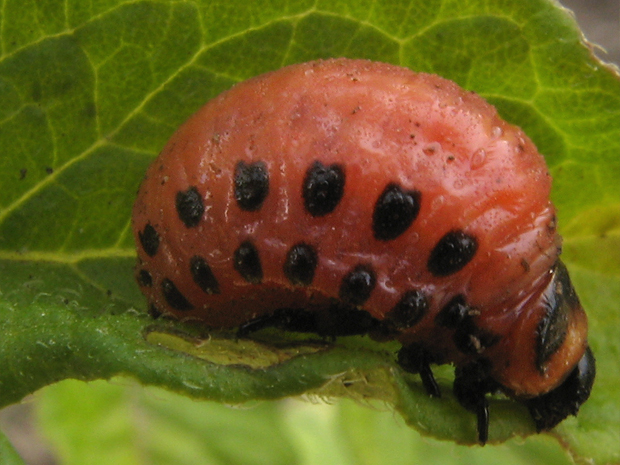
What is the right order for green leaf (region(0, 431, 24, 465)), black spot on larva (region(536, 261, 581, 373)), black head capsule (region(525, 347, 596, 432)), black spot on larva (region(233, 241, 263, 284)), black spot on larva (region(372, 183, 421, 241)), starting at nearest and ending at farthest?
green leaf (region(0, 431, 24, 465)) < black spot on larva (region(372, 183, 421, 241)) < black spot on larva (region(233, 241, 263, 284)) < black spot on larva (region(536, 261, 581, 373)) < black head capsule (region(525, 347, 596, 432))

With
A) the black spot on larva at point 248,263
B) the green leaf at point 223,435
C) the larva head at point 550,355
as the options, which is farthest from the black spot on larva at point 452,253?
the green leaf at point 223,435

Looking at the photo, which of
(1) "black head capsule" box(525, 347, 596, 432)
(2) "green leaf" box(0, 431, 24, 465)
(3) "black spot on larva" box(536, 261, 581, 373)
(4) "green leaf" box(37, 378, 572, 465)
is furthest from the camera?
(4) "green leaf" box(37, 378, 572, 465)

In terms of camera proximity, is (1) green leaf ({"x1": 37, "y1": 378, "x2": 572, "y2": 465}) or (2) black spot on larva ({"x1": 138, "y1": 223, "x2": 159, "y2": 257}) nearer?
(2) black spot on larva ({"x1": 138, "y1": 223, "x2": 159, "y2": 257})

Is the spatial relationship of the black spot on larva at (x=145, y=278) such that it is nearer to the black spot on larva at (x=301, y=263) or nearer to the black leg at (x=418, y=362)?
the black spot on larva at (x=301, y=263)

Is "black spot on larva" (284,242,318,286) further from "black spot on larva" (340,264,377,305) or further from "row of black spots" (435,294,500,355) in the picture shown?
"row of black spots" (435,294,500,355)

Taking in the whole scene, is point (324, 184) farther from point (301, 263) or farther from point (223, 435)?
point (223, 435)

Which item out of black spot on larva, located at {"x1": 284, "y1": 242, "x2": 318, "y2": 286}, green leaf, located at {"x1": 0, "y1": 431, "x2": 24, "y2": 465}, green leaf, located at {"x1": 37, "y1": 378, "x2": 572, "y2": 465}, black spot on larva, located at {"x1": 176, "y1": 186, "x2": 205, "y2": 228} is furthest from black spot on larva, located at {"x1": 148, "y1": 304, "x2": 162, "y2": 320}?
green leaf, located at {"x1": 37, "y1": 378, "x2": 572, "y2": 465}
